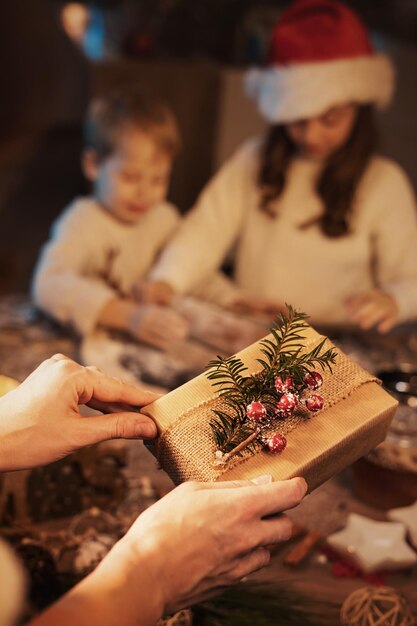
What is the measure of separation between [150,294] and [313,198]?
0.46 metres

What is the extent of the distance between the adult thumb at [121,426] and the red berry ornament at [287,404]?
0.12m

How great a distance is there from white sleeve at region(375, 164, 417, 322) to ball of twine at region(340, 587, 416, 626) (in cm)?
94

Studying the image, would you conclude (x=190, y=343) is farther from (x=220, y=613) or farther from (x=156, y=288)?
(x=220, y=613)

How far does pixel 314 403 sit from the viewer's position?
71 centimetres

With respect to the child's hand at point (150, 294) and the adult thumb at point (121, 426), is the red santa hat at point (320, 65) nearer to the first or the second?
the child's hand at point (150, 294)

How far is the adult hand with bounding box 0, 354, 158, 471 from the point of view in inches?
28.0

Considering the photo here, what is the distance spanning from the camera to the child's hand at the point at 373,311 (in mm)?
1419

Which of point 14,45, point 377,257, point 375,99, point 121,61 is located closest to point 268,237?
point 377,257

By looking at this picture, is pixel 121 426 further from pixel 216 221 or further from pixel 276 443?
pixel 216 221

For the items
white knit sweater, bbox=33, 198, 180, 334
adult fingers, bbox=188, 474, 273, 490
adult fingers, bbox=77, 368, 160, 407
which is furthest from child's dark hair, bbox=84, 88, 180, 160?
adult fingers, bbox=188, 474, 273, 490

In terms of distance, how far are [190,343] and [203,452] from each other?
28.7 inches

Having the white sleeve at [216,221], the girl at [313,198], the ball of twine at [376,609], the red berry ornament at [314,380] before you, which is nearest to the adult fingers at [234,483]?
the red berry ornament at [314,380]

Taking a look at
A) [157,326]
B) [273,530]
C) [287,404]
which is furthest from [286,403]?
[157,326]

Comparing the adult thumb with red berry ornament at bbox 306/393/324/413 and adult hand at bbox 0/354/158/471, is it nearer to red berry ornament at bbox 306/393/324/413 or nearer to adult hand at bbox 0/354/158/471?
adult hand at bbox 0/354/158/471
